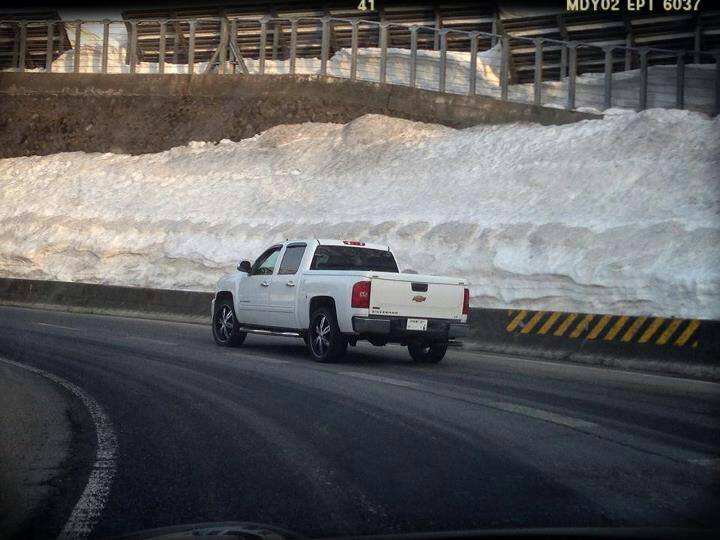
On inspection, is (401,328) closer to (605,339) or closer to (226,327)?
(605,339)

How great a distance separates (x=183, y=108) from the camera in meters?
36.4

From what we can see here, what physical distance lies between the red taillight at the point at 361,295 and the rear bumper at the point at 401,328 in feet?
0.63

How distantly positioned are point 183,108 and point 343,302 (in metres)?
23.2

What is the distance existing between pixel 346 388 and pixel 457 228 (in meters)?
15.2

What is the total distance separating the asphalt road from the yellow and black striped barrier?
111 cm

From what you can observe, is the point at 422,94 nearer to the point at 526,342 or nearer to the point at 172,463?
the point at 526,342

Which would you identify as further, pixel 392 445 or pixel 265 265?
pixel 265 265

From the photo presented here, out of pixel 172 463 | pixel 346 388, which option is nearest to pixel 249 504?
pixel 172 463

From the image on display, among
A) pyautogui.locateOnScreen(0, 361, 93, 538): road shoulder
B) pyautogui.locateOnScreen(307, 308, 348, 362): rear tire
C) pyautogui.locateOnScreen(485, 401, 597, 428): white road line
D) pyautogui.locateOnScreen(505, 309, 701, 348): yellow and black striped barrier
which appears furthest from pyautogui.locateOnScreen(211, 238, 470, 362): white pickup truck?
pyautogui.locateOnScreen(0, 361, 93, 538): road shoulder

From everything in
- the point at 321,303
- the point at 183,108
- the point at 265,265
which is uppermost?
the point at 183,108

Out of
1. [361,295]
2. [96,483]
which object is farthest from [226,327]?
[96,483]

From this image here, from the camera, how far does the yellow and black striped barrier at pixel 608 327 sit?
596 inches

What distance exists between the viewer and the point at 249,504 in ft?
20.6

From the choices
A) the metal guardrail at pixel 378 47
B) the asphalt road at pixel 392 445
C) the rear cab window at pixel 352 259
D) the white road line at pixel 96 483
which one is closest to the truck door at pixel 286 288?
the rear cab window at pixel 352 259
